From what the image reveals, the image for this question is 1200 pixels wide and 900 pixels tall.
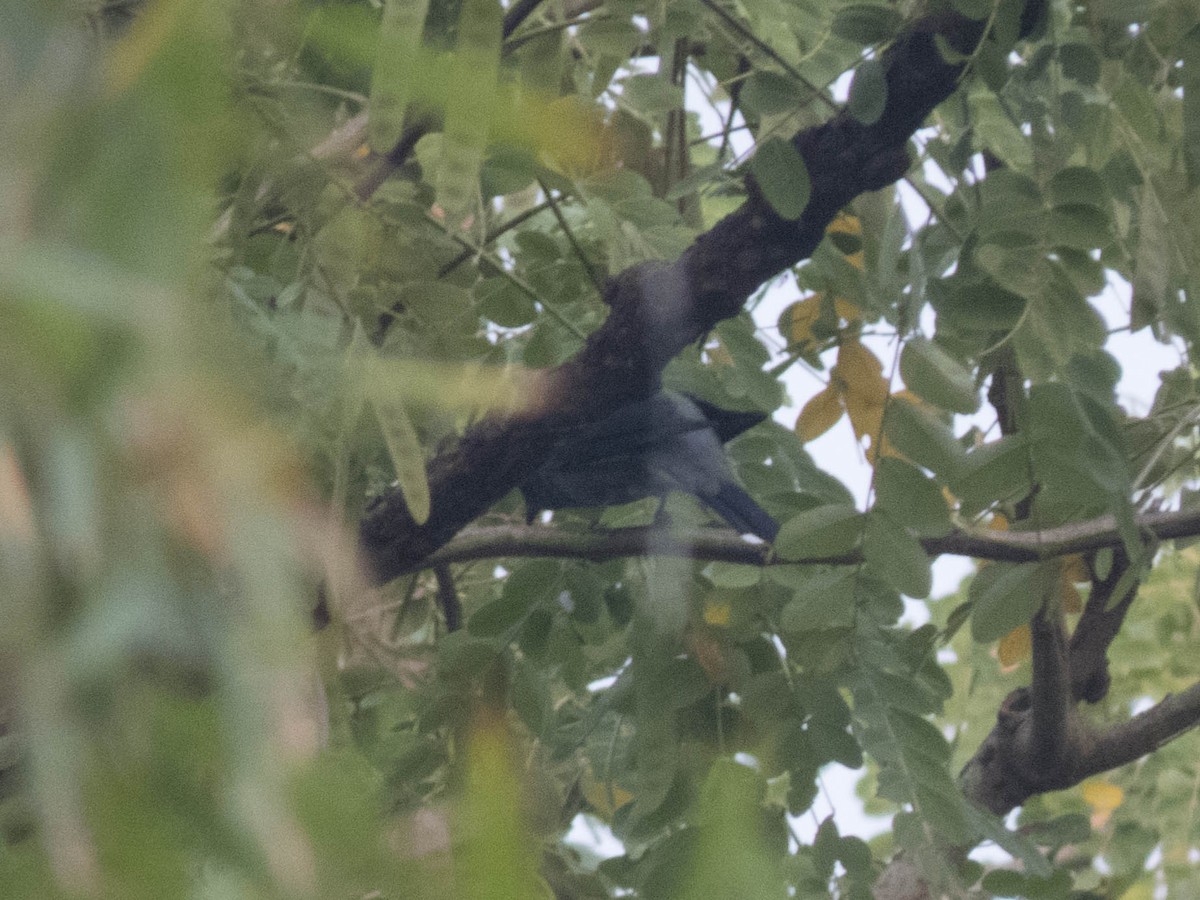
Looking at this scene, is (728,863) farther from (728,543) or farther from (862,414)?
(862,414)

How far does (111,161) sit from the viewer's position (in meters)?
0.45

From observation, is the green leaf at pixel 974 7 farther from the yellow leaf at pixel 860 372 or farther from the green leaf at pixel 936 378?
the yellow leaf at pixel 860 372

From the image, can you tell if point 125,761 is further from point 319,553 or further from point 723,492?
point 723,492

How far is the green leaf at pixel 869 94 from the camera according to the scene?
1137mm

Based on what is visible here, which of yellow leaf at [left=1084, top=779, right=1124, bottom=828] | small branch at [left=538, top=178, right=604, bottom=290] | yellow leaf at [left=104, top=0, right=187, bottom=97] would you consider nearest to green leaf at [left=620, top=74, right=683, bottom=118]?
small branch at [left=538, top=178, right=604, bottom=290]

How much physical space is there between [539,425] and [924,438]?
1.24ft

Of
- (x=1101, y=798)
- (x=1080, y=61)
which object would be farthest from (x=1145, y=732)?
(x=1080, y=61)

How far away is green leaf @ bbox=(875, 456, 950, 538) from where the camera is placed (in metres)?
1.24

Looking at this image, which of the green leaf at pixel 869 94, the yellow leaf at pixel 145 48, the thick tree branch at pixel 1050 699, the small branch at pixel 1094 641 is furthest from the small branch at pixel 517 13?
the small branch at pixel 1094 641

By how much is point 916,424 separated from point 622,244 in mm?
334

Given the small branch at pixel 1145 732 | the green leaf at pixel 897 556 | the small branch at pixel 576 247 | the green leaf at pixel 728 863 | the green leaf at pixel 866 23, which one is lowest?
the green leaf at pixel 728 863

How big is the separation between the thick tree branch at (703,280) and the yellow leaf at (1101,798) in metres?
1.38

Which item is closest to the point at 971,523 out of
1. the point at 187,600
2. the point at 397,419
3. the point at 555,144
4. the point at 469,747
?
the point at 469,747

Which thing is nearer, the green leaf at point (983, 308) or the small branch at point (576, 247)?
the green leaf at point (983, 308)
